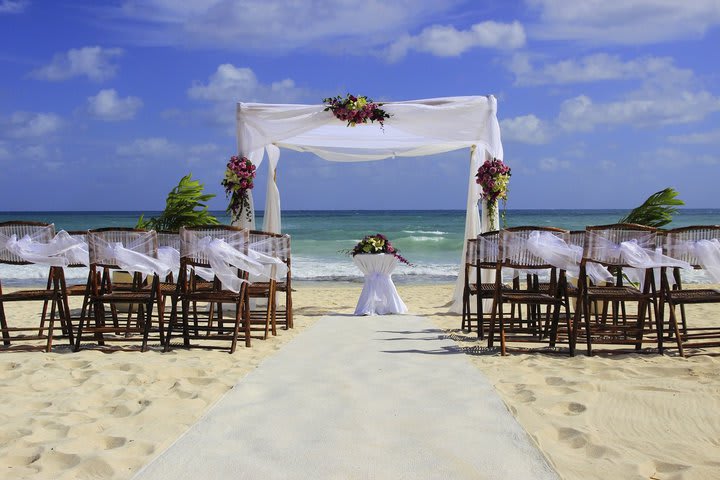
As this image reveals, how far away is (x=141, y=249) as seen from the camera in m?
5.97

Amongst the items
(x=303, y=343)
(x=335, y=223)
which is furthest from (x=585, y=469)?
(x=335, y=223)

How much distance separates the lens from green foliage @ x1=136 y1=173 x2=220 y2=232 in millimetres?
11078

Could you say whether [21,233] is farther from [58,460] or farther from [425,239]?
[425,239]

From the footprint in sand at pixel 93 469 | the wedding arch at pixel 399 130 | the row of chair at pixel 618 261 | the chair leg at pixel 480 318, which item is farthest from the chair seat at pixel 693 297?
the footprint in sand at pixel 93 469

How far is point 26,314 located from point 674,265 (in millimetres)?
7963

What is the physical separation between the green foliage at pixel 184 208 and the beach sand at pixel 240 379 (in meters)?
5.41

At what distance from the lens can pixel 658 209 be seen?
31.5ft

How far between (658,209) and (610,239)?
4502 millimetres

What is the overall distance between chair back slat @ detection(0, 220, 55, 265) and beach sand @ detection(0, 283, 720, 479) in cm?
82

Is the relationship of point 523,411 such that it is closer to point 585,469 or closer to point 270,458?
point 585,469

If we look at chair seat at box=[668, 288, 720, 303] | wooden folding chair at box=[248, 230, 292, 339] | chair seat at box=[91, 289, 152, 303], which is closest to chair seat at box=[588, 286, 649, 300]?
chair seat at box=[668, 288, 720, 303]

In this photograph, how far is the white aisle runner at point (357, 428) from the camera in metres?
2.86

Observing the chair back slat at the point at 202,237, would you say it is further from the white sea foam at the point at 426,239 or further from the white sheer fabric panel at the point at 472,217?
the white sea foam at the point at 426,239

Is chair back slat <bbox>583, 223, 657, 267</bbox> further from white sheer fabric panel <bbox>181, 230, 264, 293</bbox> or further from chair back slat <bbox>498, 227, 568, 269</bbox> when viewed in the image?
white sheer fabric panel <bbox>181, 230, 264, 293</bbox>
